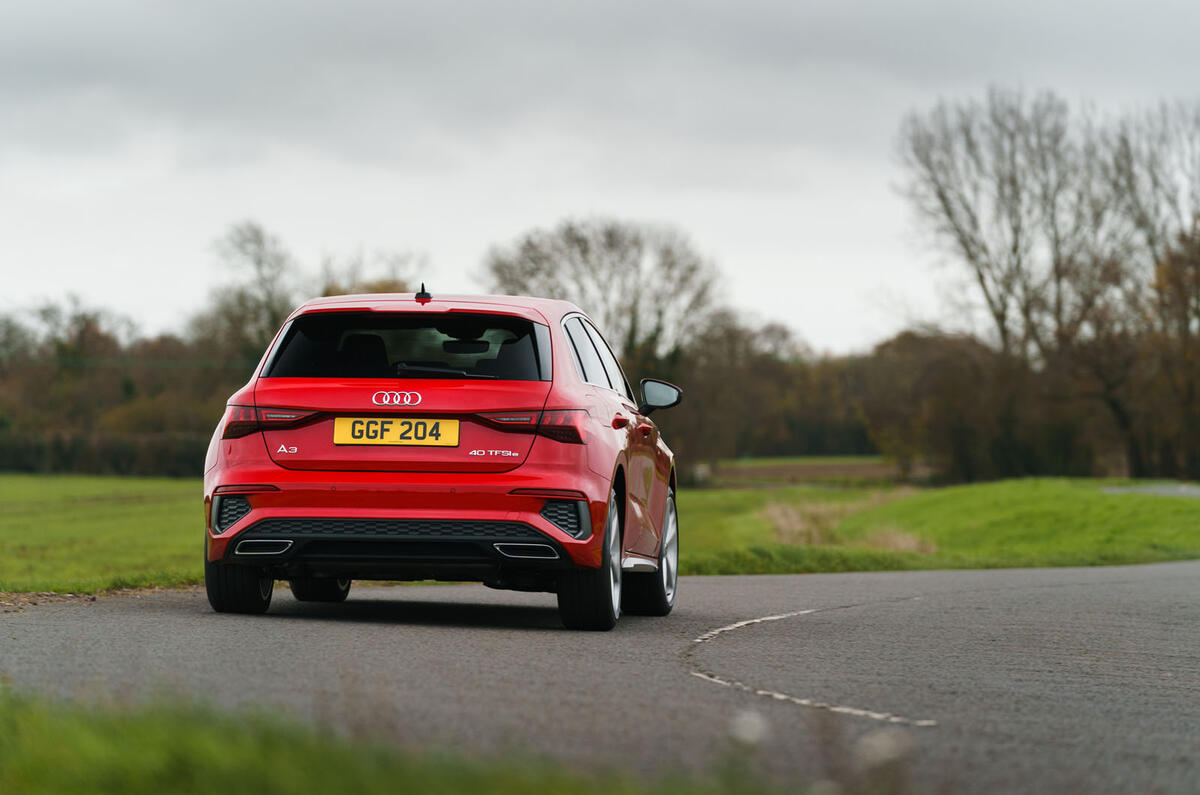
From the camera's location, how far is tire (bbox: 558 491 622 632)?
8109 mm

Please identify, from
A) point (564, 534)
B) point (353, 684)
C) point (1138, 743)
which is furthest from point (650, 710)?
point (564, 534)

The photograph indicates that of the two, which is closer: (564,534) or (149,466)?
(564,534)

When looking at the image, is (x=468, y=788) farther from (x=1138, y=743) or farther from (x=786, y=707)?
(x=1138, y=743)

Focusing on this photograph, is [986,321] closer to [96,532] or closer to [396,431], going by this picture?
[96,532]

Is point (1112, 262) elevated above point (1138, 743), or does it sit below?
above

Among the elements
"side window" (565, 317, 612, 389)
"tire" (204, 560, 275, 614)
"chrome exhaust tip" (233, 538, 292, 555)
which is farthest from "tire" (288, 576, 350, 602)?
"side window" (565, 317, 612, 389)

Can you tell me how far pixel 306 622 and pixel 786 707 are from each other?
3.60 m

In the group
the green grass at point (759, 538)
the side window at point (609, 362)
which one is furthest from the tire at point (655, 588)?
the green grass at point (759, 538)

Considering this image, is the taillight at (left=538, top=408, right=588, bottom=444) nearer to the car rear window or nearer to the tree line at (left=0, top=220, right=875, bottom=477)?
the car rear window

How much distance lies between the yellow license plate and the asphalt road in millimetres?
988

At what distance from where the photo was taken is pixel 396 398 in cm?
784

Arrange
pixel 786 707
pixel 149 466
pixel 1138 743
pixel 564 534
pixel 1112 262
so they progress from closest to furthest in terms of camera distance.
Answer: pixel 1138 743 < pixel 786 707 < pixel 564 534 < pixel 1112 262 < pixel 149 466

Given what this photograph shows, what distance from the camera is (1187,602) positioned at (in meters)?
13.0

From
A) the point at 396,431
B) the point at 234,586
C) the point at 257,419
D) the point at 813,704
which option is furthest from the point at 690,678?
the point at 234,586
